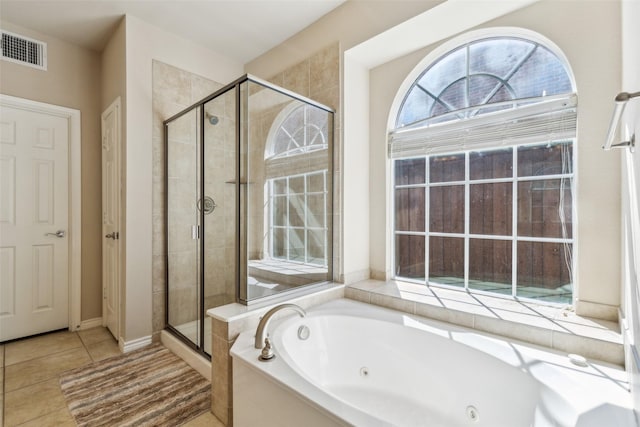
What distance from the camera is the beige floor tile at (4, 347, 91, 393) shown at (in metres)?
1.90

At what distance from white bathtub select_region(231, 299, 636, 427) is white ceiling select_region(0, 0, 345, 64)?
2224mm

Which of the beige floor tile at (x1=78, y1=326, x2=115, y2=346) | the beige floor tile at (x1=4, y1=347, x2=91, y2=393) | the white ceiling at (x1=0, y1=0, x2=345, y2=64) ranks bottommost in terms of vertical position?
the beige floor tile at (x1=4, y1=347, x2=91, y2=393)

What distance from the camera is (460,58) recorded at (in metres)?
2.08

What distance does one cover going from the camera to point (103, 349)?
7.68ft

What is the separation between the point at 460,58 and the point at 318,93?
3.46 feet

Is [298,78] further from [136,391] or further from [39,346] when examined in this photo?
[39,346]

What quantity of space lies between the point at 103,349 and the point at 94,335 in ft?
1.24

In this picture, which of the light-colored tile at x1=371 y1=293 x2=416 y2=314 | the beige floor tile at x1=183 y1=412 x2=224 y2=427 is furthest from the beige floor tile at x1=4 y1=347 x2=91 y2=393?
the light-colored tile at x1=371 y1=293 x2=416 y2=314

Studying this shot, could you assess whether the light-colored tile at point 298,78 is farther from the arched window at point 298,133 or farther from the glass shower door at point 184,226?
the glass shower door at point 184,226

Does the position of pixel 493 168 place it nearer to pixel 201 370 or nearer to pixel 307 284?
pixel 307 284

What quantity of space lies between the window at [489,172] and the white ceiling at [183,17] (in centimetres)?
113

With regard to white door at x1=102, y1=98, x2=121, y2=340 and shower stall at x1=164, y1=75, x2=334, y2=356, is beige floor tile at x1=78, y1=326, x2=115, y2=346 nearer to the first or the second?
white door at x1=102, y1=98, x2=121, y2=340

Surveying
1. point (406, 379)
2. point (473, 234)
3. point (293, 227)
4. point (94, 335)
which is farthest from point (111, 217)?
point (473, 234)

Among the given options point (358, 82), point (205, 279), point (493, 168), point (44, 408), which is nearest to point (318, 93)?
point (358, 82)
